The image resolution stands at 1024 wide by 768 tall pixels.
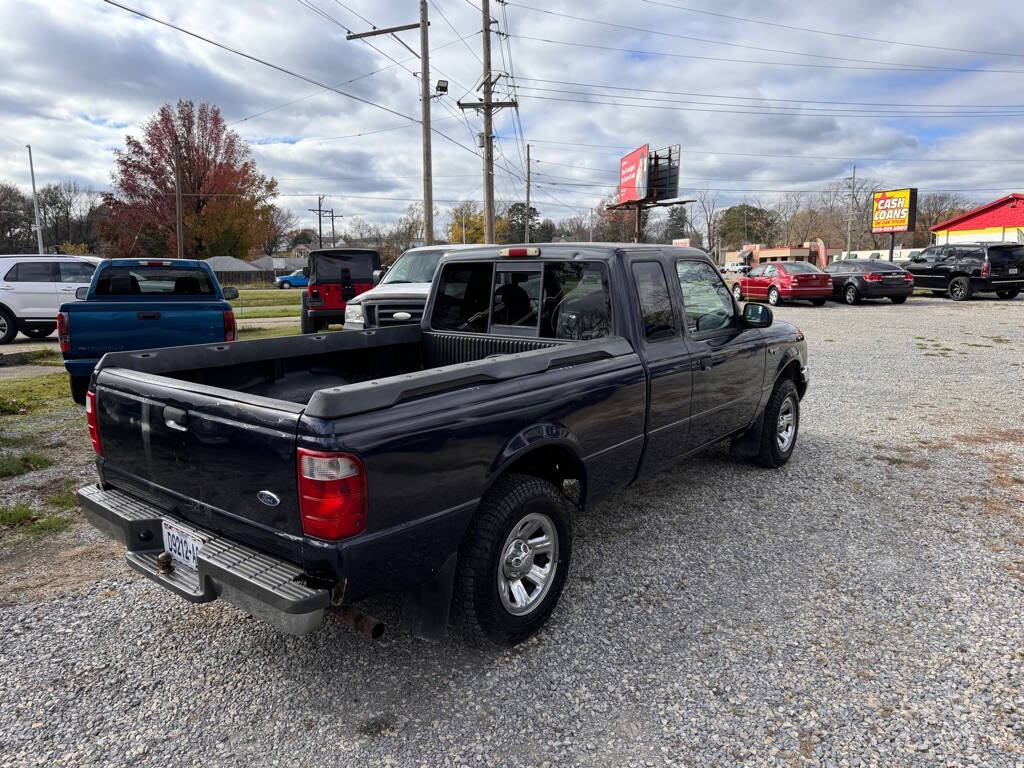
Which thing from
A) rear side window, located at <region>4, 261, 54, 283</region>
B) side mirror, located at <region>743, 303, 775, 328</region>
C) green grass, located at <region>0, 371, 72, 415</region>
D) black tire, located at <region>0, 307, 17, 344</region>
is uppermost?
rear side window, located at <region>4, 261, 54, 283</region>

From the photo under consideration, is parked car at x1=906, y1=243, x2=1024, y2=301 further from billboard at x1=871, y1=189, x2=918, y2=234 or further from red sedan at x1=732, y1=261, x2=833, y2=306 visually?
billboard at x1=871, y1=189, x2=918, y2=234

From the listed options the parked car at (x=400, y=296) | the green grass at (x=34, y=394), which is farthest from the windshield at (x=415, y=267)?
the green grass at (x=34, y=394)

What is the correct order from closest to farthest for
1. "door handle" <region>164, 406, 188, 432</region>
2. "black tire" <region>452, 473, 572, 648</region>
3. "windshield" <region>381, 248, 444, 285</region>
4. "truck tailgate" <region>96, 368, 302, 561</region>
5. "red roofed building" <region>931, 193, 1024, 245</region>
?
1. "truck tailgate" <region>96, 368, 302, 561</region>
2. "door handle" <region>164, 406, 188, 432</region>
3. "black tire" <region>452, 473, 572, 648</region>
4. "windshield" <region>381, 248, 444, 285</region>
5. "red roofed building" <region>931, 193, 1024, 245</region>

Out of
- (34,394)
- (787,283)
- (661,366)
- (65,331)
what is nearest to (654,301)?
(661,366)

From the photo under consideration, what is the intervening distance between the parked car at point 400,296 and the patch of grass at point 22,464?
423 centimetres

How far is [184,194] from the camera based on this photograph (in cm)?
4544

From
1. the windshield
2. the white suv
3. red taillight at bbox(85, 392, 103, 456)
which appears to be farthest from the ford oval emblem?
the white suv

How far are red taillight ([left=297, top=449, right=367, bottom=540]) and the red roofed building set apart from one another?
160 ft

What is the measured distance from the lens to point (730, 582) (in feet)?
12.2

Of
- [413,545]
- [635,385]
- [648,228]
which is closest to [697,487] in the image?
[635,385]

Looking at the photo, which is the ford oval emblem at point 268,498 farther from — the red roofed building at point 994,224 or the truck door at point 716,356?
the red roofed building at point 994,224

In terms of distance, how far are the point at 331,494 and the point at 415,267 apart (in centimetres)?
1014

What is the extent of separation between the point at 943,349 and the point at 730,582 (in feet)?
39.2

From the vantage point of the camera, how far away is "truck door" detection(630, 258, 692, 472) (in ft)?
12.9
